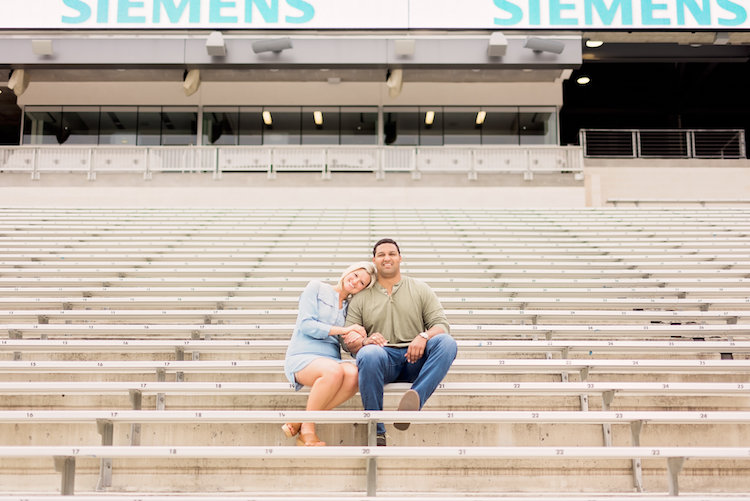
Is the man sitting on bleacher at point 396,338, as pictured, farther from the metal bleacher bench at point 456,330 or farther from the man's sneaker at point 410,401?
the metal bleacher bench at point 456,330

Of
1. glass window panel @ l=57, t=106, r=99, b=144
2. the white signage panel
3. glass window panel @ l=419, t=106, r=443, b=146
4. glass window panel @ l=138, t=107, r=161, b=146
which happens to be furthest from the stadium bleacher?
glass window panel @ l=57, t=106, r=99, b=144

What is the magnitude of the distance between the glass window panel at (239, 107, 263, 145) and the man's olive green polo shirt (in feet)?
39.3

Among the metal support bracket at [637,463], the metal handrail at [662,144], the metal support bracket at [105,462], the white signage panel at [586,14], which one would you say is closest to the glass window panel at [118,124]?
the white signage panel at [586,14]

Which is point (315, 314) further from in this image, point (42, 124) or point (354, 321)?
point (42, 124)

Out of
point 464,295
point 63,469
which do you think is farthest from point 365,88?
point 63,469

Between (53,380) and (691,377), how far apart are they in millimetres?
3889

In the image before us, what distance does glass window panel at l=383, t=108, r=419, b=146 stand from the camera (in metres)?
14.6

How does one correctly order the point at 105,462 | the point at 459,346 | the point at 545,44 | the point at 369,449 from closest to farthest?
the point at 369,449
the point at 105,462
the point at 459,346
the point at 545,44

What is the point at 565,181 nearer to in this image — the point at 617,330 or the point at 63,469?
the point at 617,330

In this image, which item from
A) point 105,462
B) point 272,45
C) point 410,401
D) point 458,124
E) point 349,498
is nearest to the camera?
point 349,498

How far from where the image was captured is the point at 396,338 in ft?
10.6

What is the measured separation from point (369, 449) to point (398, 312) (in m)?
0.80

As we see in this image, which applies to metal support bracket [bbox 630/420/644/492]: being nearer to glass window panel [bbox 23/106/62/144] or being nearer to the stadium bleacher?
the stadium bleacher

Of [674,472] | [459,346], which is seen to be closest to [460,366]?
[459,346]
